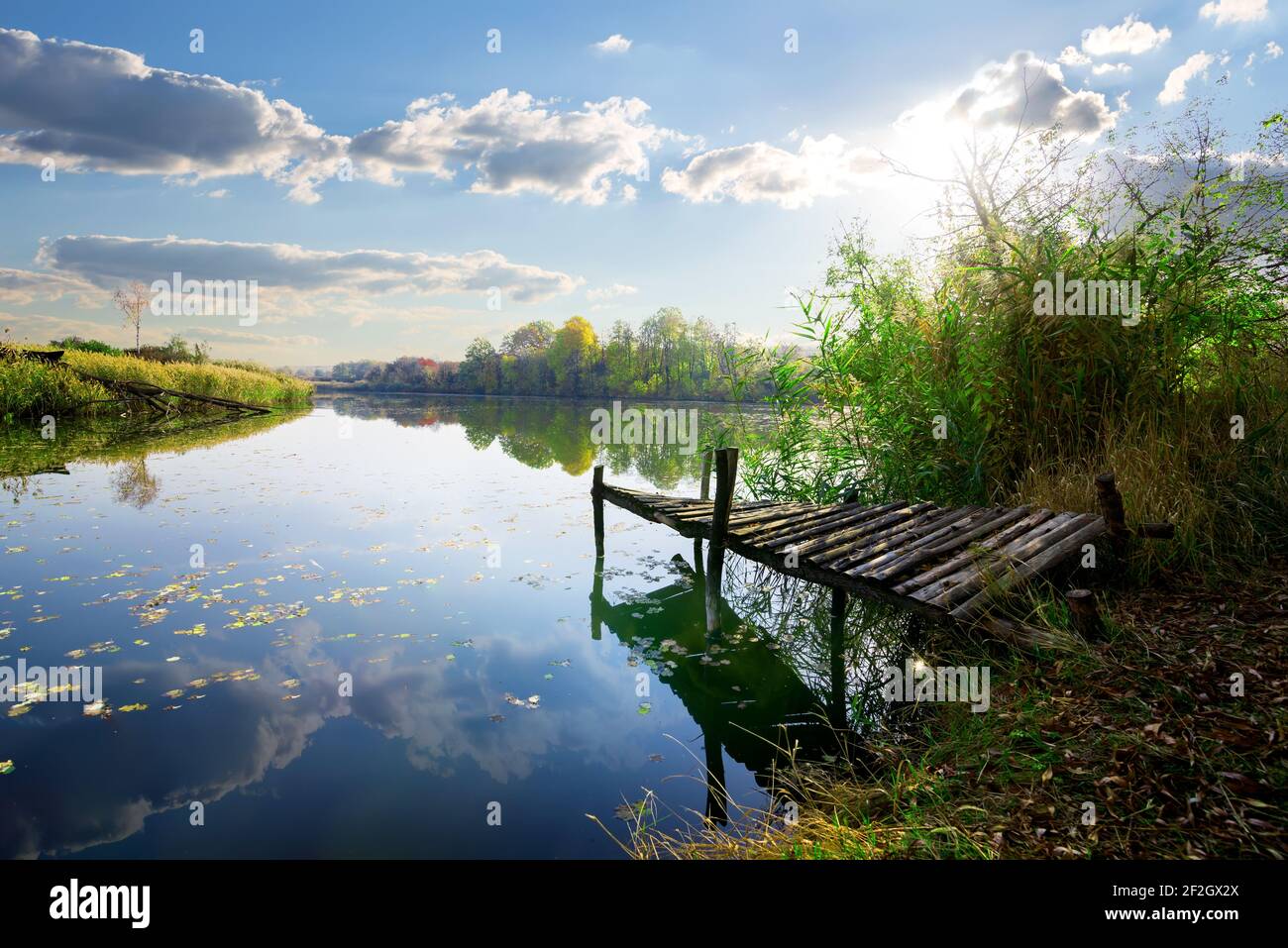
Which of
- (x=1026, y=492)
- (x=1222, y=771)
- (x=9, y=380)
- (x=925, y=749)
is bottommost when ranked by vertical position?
(x=925, y=749)

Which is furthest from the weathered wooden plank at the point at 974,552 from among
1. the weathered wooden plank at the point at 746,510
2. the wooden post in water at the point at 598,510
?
the wooden post in water at the point at 598,510

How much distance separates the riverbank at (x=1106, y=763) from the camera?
2.80 m

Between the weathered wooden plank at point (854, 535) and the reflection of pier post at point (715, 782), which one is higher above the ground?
the weathered wooden plank at point (854, 535)

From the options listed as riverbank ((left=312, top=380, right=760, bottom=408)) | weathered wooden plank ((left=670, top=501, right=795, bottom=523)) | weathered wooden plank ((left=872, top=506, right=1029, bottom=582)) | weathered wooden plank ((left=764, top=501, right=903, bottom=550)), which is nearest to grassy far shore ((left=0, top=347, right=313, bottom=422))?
riverbank ((left=312, top=380, right=760, bottom=408))

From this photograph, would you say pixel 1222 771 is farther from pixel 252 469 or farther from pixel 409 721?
pixel 252 469

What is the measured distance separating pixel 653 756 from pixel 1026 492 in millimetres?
4497

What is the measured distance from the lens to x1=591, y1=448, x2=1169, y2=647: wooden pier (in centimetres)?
468

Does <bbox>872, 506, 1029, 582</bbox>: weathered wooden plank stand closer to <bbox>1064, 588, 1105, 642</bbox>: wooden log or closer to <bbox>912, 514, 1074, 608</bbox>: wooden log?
<bbox>912, 514, 1074, 608</bbox>: wooden log

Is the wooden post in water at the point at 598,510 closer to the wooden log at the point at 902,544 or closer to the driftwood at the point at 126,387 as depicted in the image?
the wooden log at the point at 902,544

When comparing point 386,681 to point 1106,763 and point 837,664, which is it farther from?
point 1106,763

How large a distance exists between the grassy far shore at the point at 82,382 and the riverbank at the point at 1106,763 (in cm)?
3185

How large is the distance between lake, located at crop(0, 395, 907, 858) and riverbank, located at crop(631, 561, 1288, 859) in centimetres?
69
